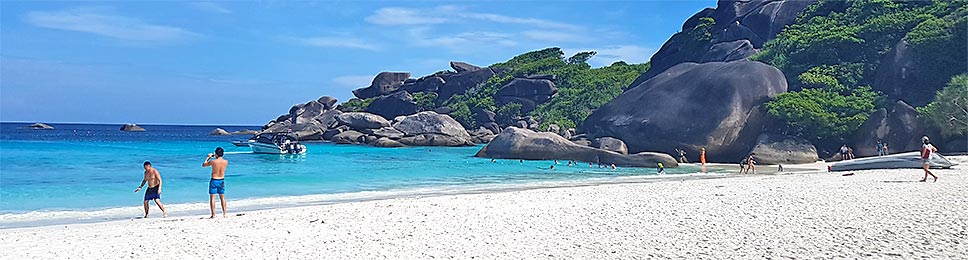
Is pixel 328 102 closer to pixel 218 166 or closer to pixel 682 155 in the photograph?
pixel 682 155

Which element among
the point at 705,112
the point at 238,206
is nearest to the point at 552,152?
the point at 705,112

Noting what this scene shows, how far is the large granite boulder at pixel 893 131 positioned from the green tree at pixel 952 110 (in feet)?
2.49

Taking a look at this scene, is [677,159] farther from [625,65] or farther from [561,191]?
[625,65]

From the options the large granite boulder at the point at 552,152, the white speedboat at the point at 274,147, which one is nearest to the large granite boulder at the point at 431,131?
the white speedboat at the point at 274,147

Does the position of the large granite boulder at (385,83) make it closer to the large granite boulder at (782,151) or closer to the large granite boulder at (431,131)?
the large granite boulder at (431,131)

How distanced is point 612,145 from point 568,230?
783 inches

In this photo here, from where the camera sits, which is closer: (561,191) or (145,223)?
(145,223)

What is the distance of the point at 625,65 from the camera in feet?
241

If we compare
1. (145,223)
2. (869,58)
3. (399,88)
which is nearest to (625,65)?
(399,88)

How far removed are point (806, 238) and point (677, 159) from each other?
67.1ft

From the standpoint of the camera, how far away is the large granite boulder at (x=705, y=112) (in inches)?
1049

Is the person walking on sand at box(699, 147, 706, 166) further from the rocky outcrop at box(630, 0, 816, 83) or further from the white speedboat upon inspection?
the white speedboat

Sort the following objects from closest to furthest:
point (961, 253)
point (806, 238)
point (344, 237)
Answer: point (961, 253) → point (806, 238) → point (344, 237)

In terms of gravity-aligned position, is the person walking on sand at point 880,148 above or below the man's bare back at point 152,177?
above
